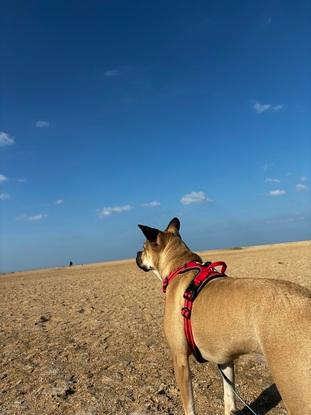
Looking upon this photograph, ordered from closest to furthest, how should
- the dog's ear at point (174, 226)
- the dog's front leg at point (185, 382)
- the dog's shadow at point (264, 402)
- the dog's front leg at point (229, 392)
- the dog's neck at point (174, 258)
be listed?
the dog's front leg at point (185, 382) < the dog's front leg at point (229, 392) < the dog's shadow at point (264, 402) < the dog's neck at point (174, 258) < the dog's ear at point (174, 226)

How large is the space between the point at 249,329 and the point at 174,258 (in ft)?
8.77

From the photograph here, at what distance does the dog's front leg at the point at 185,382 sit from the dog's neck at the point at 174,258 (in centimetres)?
150

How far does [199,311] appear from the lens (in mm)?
4848

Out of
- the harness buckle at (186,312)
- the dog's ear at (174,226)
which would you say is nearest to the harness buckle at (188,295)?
the harness buckle at (186,312)

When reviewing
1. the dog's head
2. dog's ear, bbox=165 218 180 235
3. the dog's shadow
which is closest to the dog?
the dog's shadow

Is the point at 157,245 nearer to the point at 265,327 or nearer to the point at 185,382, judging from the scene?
the point at 185,382

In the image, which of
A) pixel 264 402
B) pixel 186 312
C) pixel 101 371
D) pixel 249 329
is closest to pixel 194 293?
pixel 186 312

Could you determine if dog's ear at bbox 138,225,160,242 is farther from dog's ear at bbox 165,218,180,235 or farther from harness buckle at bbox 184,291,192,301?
harness buckle at bbox 184,291,192,301

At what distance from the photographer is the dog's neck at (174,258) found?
644 centimetres

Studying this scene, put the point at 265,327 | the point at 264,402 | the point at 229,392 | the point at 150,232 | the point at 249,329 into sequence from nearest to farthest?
the point at 265,327 → the point at 249,329 → the point at 229,392 → the point at 264,402 → the point at 150,232

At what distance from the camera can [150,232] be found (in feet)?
22.2

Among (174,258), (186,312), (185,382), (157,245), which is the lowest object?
(185,382)

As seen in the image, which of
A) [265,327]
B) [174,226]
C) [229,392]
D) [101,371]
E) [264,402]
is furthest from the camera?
[174,226]

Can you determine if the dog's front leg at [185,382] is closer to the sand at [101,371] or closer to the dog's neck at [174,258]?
the sand at [101,371]
